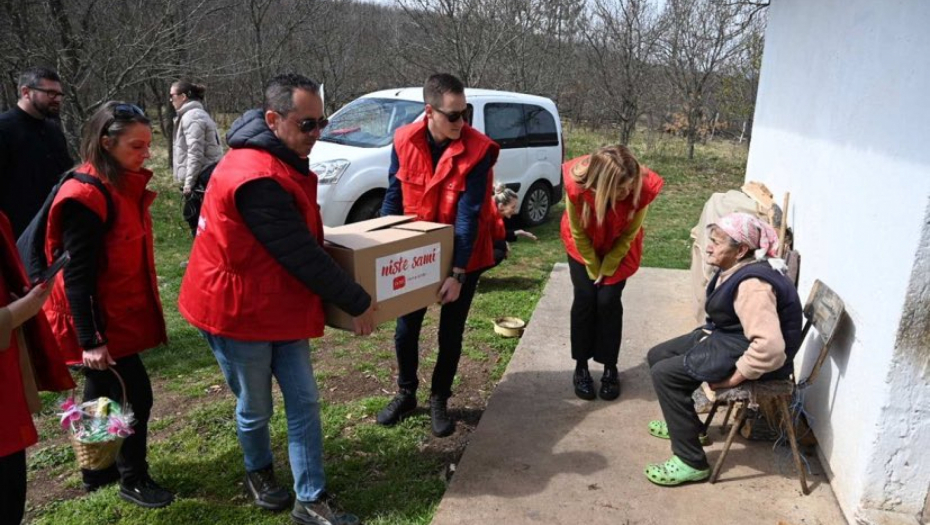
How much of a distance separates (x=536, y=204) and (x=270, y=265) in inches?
288

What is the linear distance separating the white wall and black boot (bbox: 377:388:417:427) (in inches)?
84.1

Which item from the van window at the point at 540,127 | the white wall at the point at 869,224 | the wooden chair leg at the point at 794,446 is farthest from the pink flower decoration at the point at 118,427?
the van window at the point at 540,127

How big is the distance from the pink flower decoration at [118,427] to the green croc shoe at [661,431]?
253 centimetres

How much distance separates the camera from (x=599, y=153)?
11.3ft

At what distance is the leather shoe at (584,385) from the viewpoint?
149 inches

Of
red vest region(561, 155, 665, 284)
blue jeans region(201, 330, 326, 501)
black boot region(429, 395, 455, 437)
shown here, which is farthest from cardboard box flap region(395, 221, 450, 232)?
black boot region(429, 395, 455, 437)

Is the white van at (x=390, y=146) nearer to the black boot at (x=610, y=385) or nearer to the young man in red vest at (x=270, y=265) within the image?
the black boot at (x=610, y=385)

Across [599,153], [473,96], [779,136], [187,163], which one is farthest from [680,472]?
[473,96]

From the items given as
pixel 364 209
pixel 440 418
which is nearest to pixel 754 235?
pixel 440 418

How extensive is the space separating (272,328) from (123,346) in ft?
2.50

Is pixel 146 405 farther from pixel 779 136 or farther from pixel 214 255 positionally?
pixel 779 136

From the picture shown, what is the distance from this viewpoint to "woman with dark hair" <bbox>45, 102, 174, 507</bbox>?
243 centimetres

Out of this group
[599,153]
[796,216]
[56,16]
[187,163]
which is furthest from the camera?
[56,16]

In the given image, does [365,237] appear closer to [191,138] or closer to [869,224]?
[869,224]
